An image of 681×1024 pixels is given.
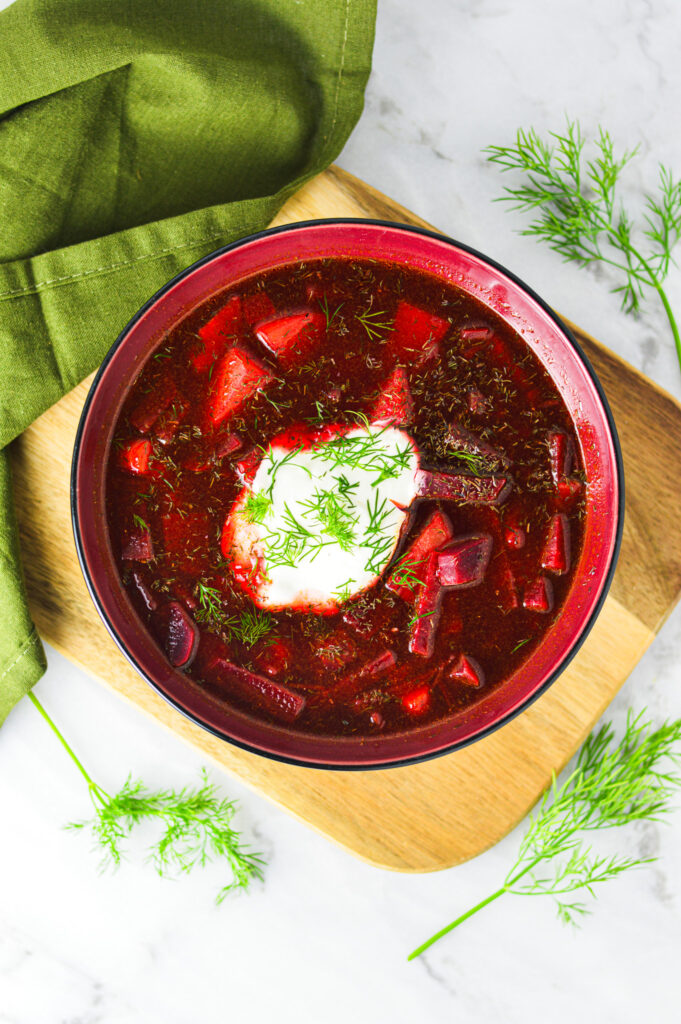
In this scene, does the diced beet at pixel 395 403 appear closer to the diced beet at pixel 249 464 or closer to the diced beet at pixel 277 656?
the diced beet at pixel 249 464

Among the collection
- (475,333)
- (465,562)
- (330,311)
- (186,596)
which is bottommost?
(186,596)

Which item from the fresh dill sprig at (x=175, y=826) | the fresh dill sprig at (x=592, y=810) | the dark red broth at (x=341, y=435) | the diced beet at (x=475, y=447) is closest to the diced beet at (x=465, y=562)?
the dark red broth at (x=341, y=435)

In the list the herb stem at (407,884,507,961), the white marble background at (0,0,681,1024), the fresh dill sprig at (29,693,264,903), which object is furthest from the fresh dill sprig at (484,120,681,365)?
the fresh dill sprig at (29,693,264,903)

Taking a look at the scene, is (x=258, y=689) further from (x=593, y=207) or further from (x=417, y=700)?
(x=593, y=207)

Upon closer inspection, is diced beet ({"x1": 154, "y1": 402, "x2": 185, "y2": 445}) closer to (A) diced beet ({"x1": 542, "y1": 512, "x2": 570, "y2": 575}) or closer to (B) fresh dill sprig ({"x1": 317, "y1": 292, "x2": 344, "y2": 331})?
(B) fresh dill sprig ({"x1": 317, "y1": 292, "x2": 344, "y2": 331})

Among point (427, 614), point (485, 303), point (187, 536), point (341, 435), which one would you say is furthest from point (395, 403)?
point (187, 536)

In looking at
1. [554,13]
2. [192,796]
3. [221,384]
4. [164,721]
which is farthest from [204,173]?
[192,796]
